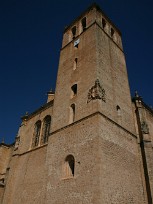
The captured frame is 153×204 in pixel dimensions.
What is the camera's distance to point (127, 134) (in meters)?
14.6

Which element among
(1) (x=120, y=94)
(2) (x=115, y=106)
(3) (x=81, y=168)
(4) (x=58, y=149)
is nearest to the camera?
(3) (x=81, y=168)

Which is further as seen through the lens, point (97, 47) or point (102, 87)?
point (97, 47)

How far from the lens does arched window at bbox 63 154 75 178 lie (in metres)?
12.7

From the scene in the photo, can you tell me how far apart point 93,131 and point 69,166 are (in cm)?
282

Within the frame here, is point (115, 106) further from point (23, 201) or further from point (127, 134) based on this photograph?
point (23, 201)

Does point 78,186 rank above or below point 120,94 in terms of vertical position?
below

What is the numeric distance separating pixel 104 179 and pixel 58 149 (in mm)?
4368

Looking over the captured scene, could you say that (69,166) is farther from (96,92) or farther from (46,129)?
(46,129)

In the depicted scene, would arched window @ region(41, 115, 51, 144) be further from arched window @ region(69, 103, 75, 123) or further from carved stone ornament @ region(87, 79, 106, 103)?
carved stone ornament @ region(87, 79, 106, 103)

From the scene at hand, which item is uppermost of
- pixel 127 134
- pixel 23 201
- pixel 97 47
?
pixel 97 47

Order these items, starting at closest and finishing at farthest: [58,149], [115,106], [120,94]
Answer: [58,149]
[115,106]
[120,94]

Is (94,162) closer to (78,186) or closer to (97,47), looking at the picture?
(78,186)

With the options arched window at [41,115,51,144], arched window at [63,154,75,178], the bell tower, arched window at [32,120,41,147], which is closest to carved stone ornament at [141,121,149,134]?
the bell tower

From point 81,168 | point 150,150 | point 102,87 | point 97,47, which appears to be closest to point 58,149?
point 81,168
